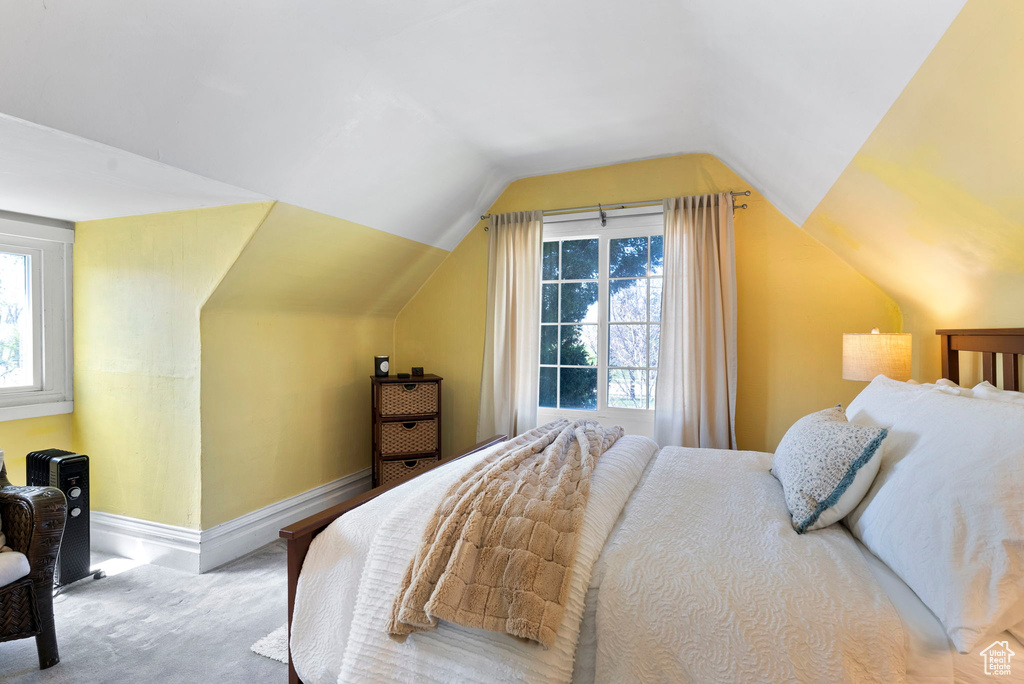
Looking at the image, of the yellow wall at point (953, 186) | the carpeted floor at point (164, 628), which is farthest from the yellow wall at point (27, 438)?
the yellow wall at point (953, 186)

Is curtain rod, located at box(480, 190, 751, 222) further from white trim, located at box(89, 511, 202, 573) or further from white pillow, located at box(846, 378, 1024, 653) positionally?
white trim, located at box(89, 511, 202, 573)

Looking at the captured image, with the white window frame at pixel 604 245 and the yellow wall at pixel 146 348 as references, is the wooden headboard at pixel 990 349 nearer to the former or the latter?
the white window frame at pixel 604 245

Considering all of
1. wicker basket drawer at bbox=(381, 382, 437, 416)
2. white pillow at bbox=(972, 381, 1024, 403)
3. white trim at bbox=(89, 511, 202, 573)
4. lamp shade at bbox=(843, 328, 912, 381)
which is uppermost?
lamp shade at bbox=(843, 328, 912, 381)

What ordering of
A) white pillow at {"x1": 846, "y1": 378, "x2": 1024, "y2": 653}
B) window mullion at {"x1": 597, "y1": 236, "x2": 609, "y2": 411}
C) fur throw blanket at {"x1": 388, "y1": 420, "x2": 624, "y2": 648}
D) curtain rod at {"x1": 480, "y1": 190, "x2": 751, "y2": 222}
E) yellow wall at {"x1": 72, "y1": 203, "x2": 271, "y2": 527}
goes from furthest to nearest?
1. window mullion at {"x1": 597, "y1": 236, "x2": 609, "y2": 411}
2. curtain rod at {"x1": 480, "y1": 190, "x2": 751, "y2": 222}
3. yellow wall at {"x1": 72, "y1": 203, "x2": 271, "y2": 527}
4. fur throw blanket at {"x1": 388, "y1": 420, "x2": 624, "y2": 648}
5. white pillow at {"x1": 846, "y1": 378, "x2": 1024, "y2": 653}

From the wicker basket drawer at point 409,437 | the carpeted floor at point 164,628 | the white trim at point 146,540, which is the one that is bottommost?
the carpeted floor at point 164,628

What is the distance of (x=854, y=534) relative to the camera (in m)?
1.47

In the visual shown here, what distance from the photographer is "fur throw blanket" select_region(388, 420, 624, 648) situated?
1.23 m

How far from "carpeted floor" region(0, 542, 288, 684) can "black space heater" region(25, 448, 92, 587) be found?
9 centimetres

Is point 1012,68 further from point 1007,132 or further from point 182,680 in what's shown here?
point 182,680

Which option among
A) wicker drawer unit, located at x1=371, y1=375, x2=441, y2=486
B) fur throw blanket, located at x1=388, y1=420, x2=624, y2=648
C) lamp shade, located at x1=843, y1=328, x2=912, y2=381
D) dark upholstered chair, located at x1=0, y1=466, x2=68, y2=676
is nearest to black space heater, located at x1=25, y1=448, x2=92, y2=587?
dark upholstered chair, located at x1=0, y1=466, x2=68, y2=676

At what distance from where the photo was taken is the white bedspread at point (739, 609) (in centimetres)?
109

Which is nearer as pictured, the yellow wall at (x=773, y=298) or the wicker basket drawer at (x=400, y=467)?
the yellow wall at (x=773, y=298)

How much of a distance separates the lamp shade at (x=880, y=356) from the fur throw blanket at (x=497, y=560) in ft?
5.94

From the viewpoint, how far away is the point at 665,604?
121 centimetres
